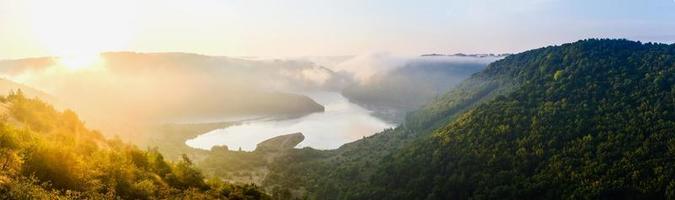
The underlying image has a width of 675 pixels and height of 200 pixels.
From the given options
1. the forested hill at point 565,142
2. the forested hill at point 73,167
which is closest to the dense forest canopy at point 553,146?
the forested hill at point 565,142

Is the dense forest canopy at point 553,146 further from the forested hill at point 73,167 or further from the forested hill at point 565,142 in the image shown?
the forested hill at point 73,167

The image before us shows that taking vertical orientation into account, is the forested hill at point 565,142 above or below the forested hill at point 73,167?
below

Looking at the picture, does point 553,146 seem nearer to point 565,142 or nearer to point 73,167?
point 565,142

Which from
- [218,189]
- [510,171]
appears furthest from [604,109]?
[218,189]

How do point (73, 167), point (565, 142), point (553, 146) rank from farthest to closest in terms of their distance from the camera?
point (553, 146) < point (565, 142) < point (73, 167)

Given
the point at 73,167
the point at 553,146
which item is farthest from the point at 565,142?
the point at 73,167

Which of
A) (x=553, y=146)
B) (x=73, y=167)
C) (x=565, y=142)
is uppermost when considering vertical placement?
(x=73, y=167)

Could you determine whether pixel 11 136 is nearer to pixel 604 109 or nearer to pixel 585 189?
pixel 585 189

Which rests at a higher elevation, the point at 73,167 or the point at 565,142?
the point at 73,167
